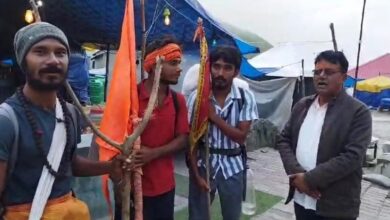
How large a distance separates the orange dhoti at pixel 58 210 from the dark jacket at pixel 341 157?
1649 millimetres

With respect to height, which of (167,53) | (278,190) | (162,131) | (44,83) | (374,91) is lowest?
(278,190)

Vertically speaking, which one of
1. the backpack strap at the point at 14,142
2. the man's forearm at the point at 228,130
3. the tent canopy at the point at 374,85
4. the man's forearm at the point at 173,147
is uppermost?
the backpack strap at the point at 14,142

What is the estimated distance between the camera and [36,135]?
165 cm

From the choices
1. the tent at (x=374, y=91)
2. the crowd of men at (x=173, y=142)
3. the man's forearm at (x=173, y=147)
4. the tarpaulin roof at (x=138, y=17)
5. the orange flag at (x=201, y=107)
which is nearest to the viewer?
the crowd of men at (x=173, y=142)

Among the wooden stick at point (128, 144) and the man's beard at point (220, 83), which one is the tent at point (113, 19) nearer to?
the man's beard at point (220, 83)

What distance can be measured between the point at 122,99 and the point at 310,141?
4.86 ft

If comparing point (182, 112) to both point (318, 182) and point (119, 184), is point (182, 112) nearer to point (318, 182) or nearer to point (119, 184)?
point (119, 184)

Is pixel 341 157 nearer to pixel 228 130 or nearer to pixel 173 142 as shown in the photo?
pixel 228 130

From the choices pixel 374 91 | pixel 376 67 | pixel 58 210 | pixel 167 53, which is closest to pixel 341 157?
pixel 167 53

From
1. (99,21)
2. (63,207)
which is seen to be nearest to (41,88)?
(63,207)

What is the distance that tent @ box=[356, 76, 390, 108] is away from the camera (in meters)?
31.2

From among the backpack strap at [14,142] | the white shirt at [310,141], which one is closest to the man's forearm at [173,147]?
the white shirt at [310,141]

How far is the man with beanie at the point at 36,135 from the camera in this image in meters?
1.61

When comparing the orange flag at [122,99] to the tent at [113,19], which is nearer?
the orange flag at [122,99]
